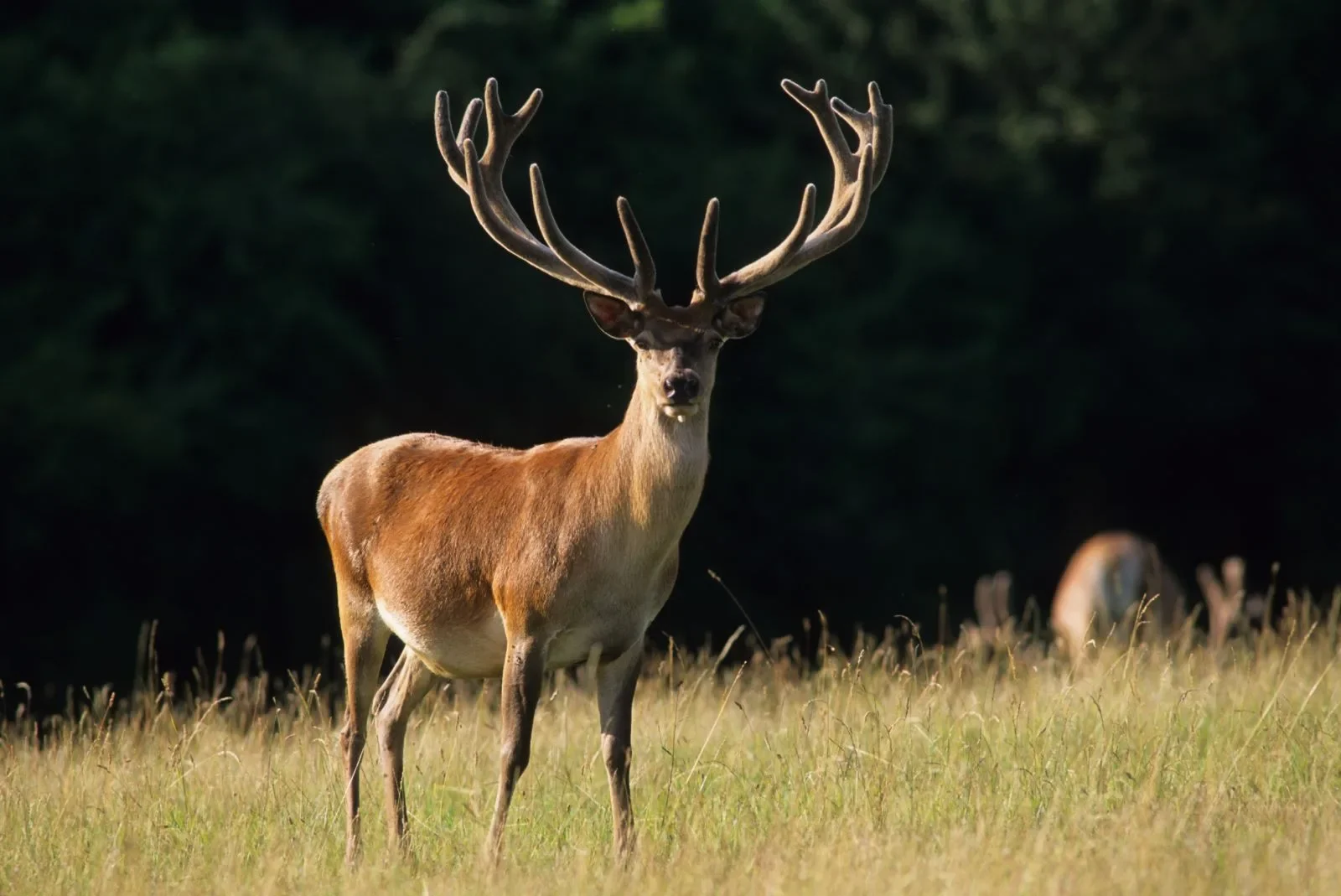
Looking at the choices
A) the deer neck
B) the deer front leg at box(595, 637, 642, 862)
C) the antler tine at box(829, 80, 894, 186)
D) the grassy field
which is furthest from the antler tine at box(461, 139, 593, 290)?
the grassy field

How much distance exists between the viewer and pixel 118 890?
16.9 feet

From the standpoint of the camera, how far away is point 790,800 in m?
5.89

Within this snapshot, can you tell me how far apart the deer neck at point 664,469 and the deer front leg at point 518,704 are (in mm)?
450

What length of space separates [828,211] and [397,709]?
199 centimetres

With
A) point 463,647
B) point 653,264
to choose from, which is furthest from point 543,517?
point 653,264

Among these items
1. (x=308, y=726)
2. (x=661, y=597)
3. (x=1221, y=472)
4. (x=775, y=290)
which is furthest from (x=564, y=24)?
(x=661, y=597)

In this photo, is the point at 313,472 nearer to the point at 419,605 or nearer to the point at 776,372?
the point at 776,372

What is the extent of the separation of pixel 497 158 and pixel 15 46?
11.8 metres

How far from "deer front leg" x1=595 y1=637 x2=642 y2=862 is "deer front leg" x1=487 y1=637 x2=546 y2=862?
201 mm

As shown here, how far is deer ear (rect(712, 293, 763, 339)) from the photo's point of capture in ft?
19.1

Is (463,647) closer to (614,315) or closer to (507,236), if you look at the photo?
(614,315)

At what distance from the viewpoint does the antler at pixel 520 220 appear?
580cm

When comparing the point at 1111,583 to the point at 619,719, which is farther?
the point at 1111,583

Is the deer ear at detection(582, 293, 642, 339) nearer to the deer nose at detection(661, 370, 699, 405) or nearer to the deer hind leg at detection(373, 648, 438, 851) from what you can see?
the deer nose at detection(661, 370, 699, 405)
